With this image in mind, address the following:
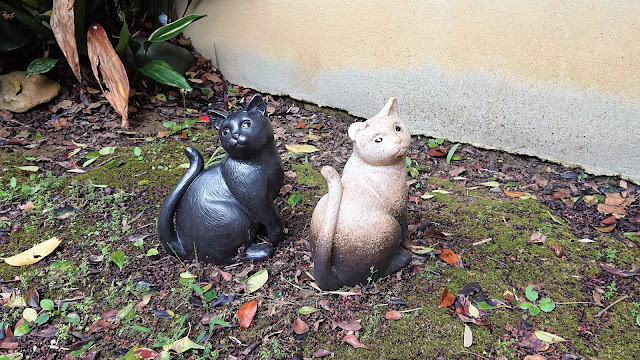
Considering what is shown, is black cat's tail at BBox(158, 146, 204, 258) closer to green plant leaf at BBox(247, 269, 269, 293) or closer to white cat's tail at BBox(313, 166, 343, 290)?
Answer: green plant leaf at BBox(247, 269, 269, 293)

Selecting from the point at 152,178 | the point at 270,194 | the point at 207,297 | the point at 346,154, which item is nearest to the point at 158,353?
the point at 207,297

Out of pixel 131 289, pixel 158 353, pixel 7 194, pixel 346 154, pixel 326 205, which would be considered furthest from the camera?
pixel 346 154

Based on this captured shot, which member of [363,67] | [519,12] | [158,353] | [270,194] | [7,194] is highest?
[519,12]

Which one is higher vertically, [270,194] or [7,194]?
[270,194]

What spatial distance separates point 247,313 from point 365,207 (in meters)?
0.87

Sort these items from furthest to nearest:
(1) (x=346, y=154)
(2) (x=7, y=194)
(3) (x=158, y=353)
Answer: (1) (x=346, y=154) → (2) (x=7, y=194) → (3) (x=158, y=353)

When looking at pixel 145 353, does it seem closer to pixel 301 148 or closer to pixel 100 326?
pixel 100 326

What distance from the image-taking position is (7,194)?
12.4 ft

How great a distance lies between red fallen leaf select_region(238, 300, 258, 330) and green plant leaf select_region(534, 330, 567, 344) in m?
1.50

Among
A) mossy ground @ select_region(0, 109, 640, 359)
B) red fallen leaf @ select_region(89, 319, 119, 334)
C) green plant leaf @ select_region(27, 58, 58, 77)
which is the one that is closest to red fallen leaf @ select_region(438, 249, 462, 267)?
mossy ground @ select_region(0, 109, 640, 359)

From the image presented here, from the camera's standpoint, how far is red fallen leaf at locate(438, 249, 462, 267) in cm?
305

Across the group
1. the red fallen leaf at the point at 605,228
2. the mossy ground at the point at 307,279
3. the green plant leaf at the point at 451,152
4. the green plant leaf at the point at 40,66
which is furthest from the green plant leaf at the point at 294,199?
the green plant leaf at the point at 40,66

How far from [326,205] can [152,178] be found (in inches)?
74.2

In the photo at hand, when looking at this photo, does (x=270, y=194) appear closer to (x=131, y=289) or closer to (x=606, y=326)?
(x=131, y=289)
